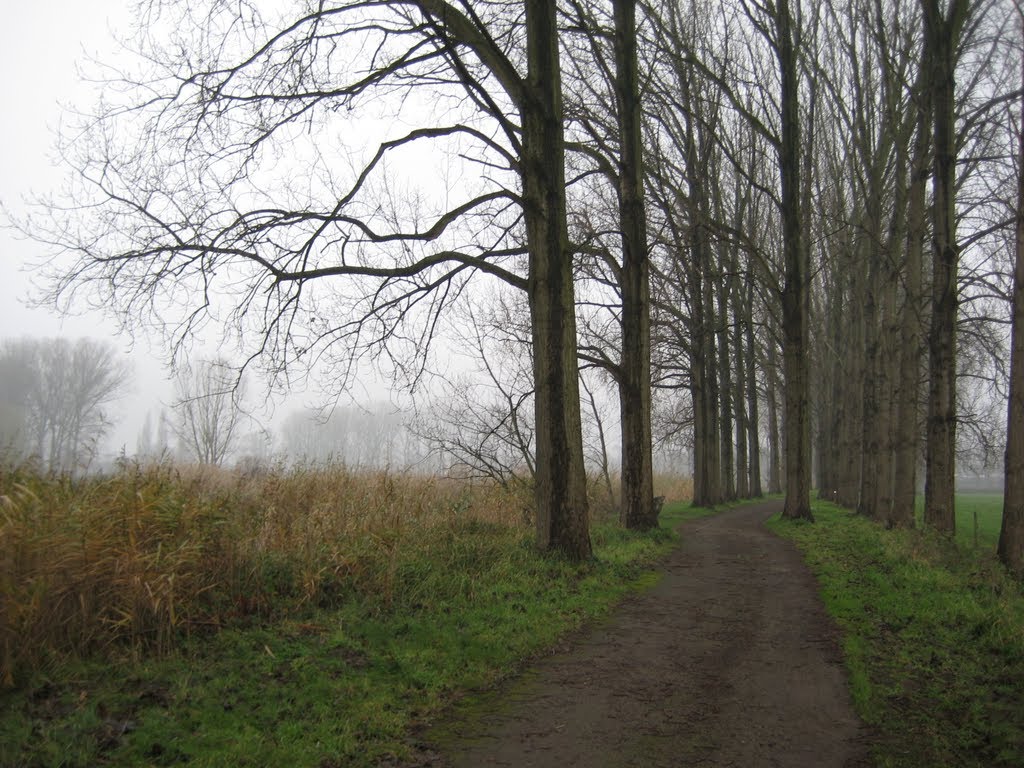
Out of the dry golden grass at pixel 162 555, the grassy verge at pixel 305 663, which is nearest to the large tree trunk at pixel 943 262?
the grassy verge at pixel 305 663

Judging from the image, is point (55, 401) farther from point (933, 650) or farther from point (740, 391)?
point (740, 391)

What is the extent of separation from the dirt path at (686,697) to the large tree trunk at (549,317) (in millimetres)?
1842

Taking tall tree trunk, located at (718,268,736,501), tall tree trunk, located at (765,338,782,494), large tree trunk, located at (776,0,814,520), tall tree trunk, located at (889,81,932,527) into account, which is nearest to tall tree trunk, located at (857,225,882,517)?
tall tree trunk, located at (889,81,932,527)

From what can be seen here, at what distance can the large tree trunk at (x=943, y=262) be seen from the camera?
40.8 ft

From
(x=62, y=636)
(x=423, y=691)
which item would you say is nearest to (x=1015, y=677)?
(x=423, y=691)

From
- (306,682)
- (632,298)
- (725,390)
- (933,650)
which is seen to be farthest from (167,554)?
(725,390)

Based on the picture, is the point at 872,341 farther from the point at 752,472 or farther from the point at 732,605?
the point at 752,472

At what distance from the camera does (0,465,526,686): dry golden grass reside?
16.4ft

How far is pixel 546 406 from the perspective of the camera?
402 inches

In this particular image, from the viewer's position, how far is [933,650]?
21.3 ft

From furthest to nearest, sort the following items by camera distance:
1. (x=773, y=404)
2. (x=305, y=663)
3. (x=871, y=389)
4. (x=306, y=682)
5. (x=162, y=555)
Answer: (x=773, y=404)
(x=871, y=389)
(x=162, y=555)
(x=305, y=663)
(x=306, y=682)

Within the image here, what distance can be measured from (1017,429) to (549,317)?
6814 millimetres

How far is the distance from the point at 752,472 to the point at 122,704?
3538 cm

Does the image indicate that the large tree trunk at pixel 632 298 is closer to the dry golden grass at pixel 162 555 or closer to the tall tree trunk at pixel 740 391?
the dry golden grass at pixel 162 555
